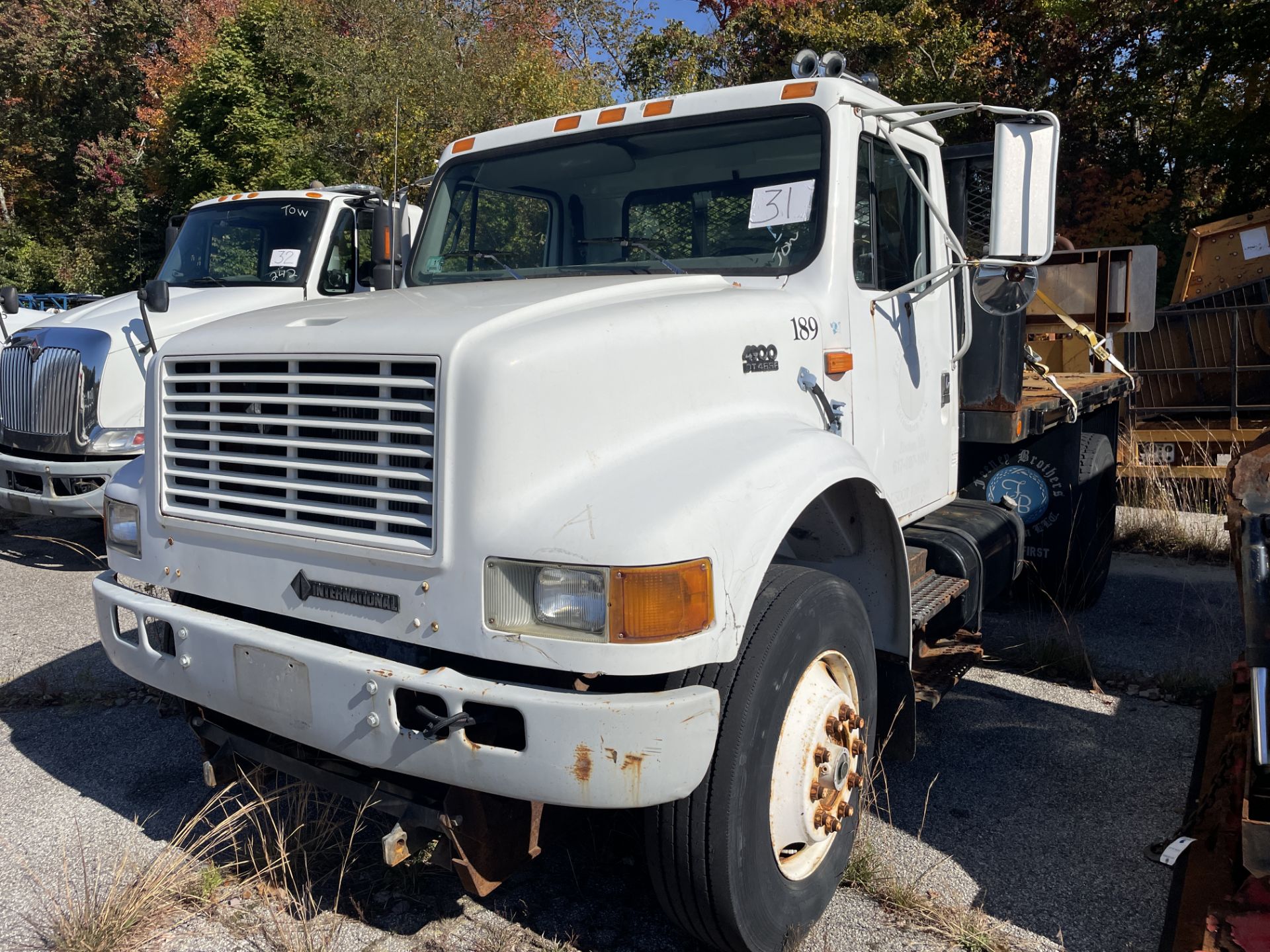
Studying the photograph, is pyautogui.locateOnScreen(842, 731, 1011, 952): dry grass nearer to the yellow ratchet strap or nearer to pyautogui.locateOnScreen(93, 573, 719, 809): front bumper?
pyautogui.locateOnScreen(93, 573, 719, 809): front bumper

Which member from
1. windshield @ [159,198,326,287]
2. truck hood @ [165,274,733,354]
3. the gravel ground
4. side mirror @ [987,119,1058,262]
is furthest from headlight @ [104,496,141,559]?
windshield @ [159,198,326,287]

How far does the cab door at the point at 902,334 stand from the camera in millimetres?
3523

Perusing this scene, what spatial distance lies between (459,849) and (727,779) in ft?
2.17

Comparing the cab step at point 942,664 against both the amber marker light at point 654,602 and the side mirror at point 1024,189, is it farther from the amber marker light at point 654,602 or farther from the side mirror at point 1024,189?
the amber marker light at point 654,602

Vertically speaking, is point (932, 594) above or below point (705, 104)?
below

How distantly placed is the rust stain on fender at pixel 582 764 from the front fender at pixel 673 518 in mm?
166

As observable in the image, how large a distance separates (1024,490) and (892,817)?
8.65ft

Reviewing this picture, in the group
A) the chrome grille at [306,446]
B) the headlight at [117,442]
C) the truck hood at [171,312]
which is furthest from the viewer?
A: the truck hood at [171,312]

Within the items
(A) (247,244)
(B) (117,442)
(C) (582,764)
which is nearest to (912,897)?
(C) (582,764)

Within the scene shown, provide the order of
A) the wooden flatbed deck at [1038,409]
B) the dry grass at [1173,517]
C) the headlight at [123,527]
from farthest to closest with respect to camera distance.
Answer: the dry grass at [1173,517]
the wooden flatbed deck at [1038,409]
the headlight at [123,527]

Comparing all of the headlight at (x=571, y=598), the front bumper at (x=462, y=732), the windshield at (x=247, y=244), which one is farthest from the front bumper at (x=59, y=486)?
the headlight at (x=571, y=598)

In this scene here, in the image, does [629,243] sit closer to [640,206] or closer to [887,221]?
[640,206]

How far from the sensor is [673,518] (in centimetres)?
225

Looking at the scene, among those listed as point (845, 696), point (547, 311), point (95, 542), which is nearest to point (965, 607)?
point (845, 696)
